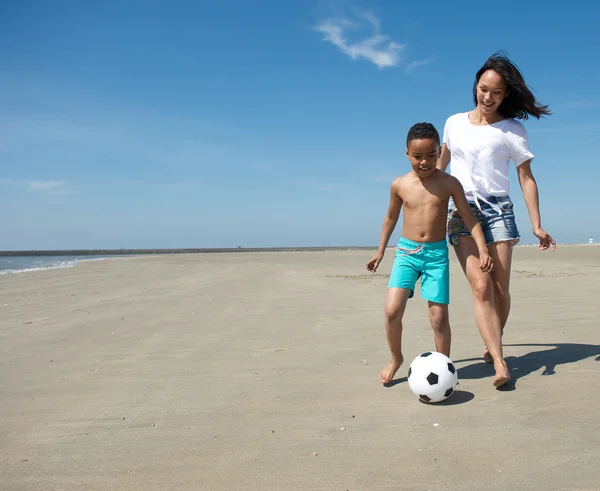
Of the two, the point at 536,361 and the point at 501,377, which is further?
the point at 536,361

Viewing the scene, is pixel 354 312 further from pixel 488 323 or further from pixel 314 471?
pixel 314 471

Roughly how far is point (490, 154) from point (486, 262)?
0.87m

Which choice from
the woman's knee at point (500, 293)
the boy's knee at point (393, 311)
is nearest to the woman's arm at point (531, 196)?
the woman's knee at point (500, 293)

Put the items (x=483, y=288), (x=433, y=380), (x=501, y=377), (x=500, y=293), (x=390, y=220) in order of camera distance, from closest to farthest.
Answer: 1. (x=433, y=380)
2. (x=501, y=377)
3. (x=483, y=288)
4. (x=500, y=293)
5. (x=390, y=220)

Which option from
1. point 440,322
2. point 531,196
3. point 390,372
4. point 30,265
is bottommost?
point 390,372

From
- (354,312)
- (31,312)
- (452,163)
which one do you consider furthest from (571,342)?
(31,312)

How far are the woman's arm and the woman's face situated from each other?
0.51 meters

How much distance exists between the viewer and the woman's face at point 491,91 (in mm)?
4316

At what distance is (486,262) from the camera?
4082mm

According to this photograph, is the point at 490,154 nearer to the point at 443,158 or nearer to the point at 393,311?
the point at 443,158

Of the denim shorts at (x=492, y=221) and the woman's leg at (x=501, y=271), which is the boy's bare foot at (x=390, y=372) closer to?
the woman's leg at (x=501, y=271)

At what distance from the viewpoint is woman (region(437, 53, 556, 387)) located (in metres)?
4.29

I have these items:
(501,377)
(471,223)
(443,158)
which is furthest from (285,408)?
(443,158)

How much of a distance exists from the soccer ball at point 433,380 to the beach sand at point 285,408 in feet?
0.28
